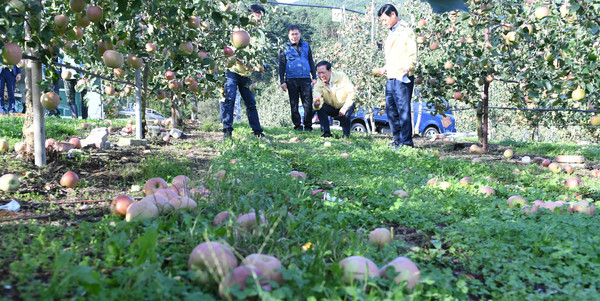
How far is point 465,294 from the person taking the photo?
1.72 metres

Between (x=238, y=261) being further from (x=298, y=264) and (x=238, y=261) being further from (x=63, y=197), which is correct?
(x=63, y=197)

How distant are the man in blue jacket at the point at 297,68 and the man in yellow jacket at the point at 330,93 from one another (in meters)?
0.28

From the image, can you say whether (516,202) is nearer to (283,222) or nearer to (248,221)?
(283,222)

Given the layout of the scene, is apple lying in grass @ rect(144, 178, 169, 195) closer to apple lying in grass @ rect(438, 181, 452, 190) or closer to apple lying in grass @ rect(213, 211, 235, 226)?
apple lying in grass @ rect(213, 211, 235, 226)

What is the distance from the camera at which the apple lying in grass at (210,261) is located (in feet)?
4.77

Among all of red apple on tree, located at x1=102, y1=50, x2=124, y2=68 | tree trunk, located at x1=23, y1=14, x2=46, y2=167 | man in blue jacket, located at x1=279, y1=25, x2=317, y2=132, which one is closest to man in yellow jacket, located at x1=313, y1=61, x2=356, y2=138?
man in blue jacket, located at x1=279, y1=25, x2=317, y2=132

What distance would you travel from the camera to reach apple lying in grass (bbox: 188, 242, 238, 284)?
145 centimetres

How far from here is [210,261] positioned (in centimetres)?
148

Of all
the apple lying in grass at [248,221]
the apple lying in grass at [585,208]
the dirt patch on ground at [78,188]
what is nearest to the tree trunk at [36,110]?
the dirt patch on ground at [78,188]

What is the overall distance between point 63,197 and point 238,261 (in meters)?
1.91

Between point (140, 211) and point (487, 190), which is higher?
point (140, 211)

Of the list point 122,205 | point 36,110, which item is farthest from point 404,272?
point 36,110

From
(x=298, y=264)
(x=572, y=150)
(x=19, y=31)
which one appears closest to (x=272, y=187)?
(x=298, y=264)

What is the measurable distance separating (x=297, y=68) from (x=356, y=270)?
6.94 m
